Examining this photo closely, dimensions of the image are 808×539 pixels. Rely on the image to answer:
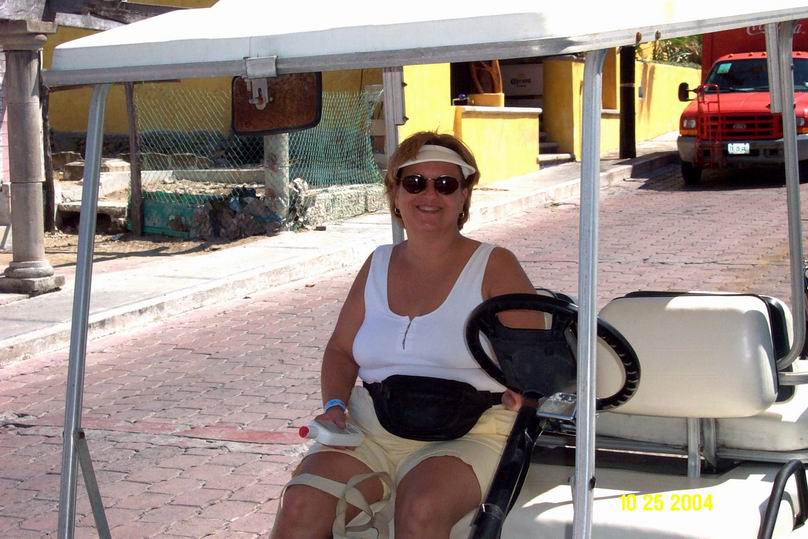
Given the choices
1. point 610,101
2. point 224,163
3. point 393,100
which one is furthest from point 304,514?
point 610,101

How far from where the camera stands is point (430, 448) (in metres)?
3.23

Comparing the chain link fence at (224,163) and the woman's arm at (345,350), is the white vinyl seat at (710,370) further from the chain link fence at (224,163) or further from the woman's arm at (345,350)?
the chain link fence at (224,163)

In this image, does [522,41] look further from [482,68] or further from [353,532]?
[482,68]

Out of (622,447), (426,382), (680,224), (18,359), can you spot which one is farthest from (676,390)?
(680,224)

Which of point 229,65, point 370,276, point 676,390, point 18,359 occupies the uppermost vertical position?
point 229,65

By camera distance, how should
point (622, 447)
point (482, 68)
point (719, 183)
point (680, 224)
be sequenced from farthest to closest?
point (482, 68) < point (719, 183) < point (680, 224) < point (622, 447)

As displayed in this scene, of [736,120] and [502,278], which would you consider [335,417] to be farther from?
[736,120]

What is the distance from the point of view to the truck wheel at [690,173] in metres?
16.9

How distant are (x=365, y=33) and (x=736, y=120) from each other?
14489mm

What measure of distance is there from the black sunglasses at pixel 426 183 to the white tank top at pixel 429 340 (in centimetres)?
21

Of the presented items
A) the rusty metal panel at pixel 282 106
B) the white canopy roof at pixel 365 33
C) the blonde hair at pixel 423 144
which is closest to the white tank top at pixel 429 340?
the blonde hair at pixel 423 144

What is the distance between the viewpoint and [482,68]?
1959 centimetres

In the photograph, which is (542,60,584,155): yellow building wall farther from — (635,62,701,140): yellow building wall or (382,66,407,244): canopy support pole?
(382,66,407,244): canopy support pole

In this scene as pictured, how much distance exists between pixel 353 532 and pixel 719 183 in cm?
1474
